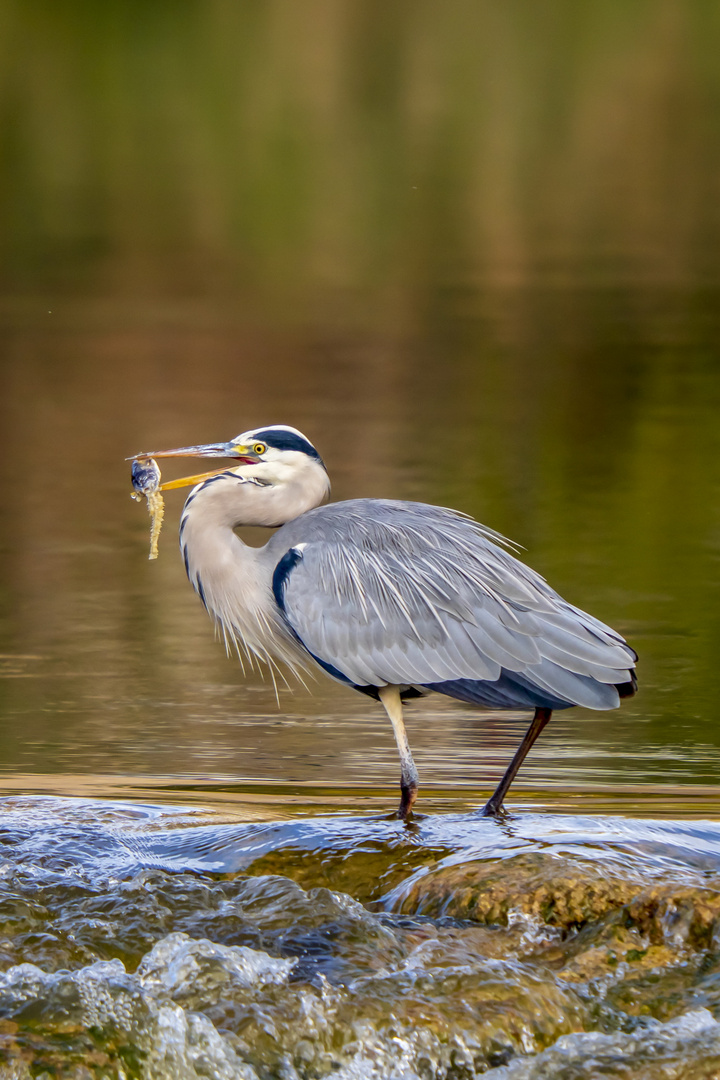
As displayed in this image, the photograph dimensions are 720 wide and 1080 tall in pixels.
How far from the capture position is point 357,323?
22.5 m

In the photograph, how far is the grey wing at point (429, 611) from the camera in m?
4.76

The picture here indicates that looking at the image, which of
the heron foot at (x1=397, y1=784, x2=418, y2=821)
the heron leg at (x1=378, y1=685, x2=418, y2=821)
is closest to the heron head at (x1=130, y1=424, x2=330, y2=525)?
the heron leg at (x1=378, y1=685, x2=418, y2=821)

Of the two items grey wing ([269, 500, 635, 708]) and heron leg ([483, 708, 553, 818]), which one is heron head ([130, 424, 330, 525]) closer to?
grey wing ([269, 500, 635, 708])

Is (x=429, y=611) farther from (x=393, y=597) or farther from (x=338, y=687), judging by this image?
(x=338, y=687)

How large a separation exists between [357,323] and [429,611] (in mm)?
17805

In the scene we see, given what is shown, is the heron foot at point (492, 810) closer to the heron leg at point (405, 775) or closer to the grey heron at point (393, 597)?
the grey heron at point (393, 597)

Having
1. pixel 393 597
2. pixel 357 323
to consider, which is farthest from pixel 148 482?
pixel 357 323

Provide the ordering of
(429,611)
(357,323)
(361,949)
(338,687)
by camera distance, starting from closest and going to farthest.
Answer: (361,949)
(429,611)
(338,687)
(357,323)

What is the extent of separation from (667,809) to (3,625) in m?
4.42

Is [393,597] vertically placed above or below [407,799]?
above

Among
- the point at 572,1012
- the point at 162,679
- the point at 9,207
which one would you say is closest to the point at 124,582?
the point at 162,679

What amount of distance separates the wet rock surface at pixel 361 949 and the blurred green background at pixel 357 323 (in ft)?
4.38

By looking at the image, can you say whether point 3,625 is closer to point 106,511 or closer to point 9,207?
point 106,511

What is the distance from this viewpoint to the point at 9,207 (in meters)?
33.5
